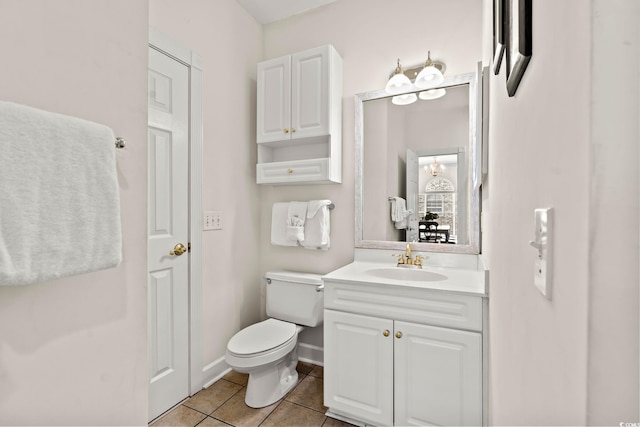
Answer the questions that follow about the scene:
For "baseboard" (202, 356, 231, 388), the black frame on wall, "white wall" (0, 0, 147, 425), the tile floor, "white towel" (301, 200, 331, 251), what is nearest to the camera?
the black frame on wall

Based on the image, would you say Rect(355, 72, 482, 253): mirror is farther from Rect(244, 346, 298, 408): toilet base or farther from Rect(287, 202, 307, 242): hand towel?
Rect(244, 346, 298, 408): toilet base

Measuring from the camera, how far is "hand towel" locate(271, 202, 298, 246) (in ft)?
7.09

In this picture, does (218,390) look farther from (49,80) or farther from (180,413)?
(49,80)

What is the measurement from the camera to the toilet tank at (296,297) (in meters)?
1.95

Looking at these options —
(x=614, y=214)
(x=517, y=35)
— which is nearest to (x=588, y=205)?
(x=614, y=214)

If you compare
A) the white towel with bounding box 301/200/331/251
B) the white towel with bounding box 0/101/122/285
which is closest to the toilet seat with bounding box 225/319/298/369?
the white towel with bounding box 301/200/331/251

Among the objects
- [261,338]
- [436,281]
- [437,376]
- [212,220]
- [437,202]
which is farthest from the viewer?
[212,220]

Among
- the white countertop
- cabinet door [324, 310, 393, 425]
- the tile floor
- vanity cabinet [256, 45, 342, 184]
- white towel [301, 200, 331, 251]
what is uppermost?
vanity cabinet [256, 45, 342, 184]

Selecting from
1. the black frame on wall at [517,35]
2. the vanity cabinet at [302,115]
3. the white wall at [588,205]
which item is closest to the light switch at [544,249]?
the white wall at [588,205]

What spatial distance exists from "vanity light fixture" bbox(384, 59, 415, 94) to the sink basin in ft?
3.66

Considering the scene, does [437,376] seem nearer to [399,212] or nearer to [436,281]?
[436,281]

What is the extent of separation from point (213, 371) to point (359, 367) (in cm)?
104

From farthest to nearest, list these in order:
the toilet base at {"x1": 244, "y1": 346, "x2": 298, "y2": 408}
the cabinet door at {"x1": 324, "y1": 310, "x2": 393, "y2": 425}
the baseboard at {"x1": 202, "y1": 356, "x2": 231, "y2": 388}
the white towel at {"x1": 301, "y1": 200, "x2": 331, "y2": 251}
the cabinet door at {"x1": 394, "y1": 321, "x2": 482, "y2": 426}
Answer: the white towel at {"x1": 301, "y1": 200, "x2": 331, "y2": 251} < the baseboard at {"x1": 202, "y1": 356, "x2": 231, "y2": 388} < the toilet base at {"x1": 244, "y1": 346, "x2": 298, "y2": 408} < the cabinet door at {"x1": 324, "y1": 310, "x2": 393, "y2": 425} < the cabinet door at {"x1": 394, "y1": 321, "x2": 482, "y2": 426}

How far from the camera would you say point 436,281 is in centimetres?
166
